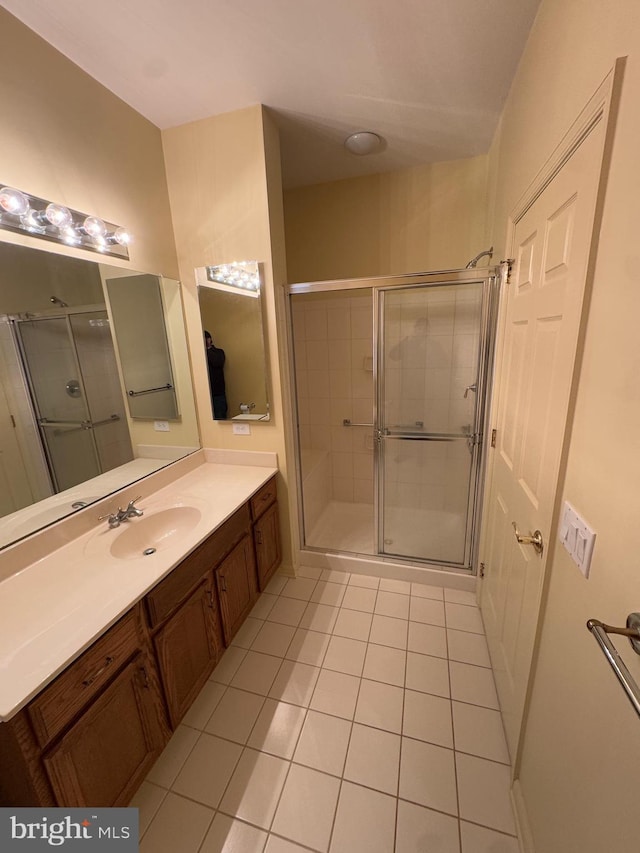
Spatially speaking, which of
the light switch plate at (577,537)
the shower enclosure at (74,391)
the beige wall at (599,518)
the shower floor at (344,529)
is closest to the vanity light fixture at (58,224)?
the shower enclosure at (74,391)

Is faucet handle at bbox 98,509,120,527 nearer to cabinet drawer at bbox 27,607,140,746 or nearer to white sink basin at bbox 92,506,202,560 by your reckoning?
white sink basin at bbox 92,506,202,560

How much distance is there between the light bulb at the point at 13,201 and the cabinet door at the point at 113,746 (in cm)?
154

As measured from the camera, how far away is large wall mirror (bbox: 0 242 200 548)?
1156 millimetres

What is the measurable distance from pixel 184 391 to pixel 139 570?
1.11 meters

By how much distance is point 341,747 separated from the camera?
4.21 ft

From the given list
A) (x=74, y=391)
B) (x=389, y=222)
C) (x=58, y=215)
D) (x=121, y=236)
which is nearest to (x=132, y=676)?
(x=74, y=391)

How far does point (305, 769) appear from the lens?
1222 mm

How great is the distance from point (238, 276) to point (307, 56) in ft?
2.95

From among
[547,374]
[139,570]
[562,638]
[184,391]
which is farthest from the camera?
[184,391]

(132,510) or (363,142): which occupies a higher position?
(363,142)

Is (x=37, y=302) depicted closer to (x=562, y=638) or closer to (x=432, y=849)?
(x=562, y=638)

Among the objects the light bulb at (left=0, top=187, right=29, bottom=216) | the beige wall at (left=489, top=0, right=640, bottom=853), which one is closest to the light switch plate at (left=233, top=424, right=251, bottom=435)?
the light bulb at (left=0, top=187, right=29, bottom=216)

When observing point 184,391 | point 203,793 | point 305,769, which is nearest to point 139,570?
point 203,793

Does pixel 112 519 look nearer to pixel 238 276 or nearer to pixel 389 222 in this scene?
pixel 238 276
